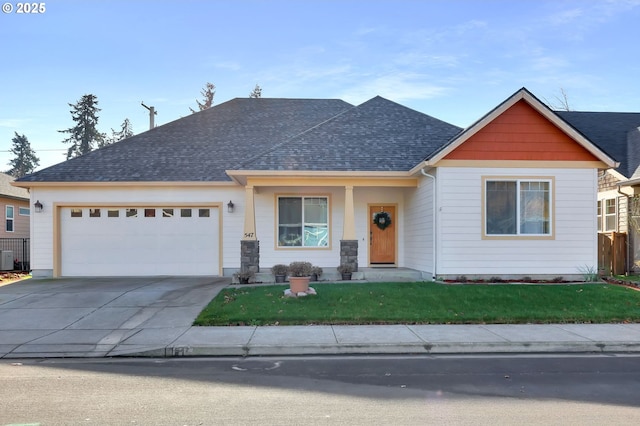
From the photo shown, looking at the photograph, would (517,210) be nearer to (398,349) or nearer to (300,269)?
(300,269)

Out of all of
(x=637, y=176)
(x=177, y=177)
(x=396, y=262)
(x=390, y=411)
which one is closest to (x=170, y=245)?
(x=177, y=177)

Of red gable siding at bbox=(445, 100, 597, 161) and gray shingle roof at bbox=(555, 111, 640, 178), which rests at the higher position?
gray shingle roof at bbox=(555, 111, 640, 178)

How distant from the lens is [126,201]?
55.6 feet

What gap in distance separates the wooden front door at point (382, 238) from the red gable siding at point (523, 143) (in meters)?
4.30

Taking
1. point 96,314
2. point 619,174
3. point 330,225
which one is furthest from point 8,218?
point 619,174

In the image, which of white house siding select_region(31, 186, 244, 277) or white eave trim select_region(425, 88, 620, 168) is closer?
white eave trim select_region(425, 88, 620, 168)

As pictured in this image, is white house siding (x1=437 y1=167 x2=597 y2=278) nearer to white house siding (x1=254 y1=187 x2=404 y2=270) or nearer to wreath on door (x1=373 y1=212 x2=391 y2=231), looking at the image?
wreath on door (x1=373 y1=212 x2=391 y2=231)

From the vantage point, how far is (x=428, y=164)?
45.5 feet

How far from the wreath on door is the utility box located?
49.5ft

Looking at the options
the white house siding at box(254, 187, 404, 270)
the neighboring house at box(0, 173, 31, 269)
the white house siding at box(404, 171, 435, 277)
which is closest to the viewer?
the white house siding at box(404, 171, 435, 277)

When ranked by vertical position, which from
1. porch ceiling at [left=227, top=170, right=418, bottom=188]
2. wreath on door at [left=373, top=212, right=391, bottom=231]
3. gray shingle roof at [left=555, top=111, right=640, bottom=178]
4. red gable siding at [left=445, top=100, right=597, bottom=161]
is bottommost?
wreath on door at [left=373, top=212, right=391, bottom=231]

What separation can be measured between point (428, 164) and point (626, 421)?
31.5ft

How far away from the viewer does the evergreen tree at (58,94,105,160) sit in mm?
57375

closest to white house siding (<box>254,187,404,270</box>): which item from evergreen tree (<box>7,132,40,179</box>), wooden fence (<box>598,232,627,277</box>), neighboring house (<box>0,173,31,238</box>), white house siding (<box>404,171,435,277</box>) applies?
white house siding (<box>404,171,435,277</box>)
